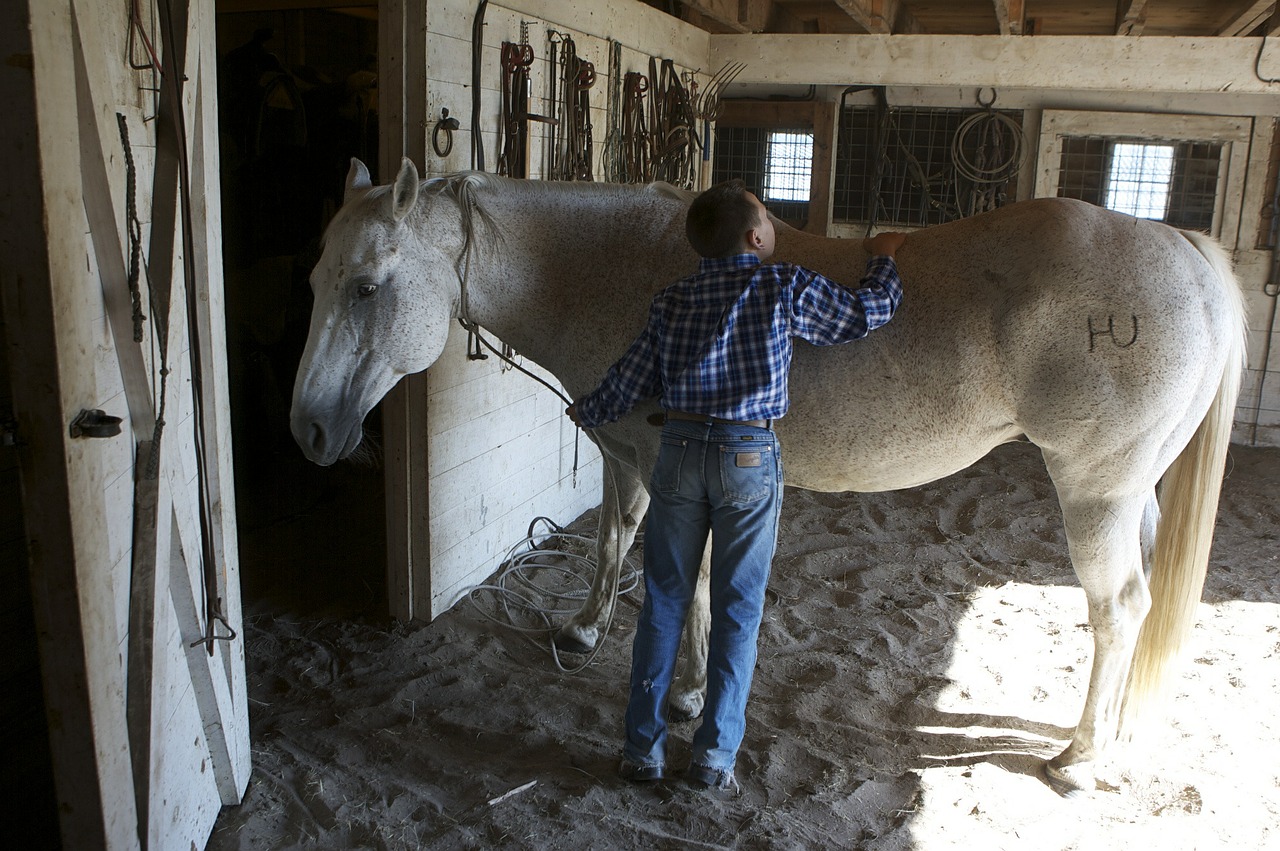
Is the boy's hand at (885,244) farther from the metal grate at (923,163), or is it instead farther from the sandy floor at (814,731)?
the metal grate at (923,163)

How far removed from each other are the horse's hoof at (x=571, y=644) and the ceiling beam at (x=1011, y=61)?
3.67m

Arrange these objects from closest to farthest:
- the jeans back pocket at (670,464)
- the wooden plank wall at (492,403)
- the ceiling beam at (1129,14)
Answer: the jeans back pocket at (670,464)
the wooden plank wall at (492,403)
the ceiling beam at (1129,14)

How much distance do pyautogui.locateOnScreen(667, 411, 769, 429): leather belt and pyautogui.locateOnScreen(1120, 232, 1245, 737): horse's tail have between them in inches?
52.2

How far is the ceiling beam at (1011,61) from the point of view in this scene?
16.1 ft

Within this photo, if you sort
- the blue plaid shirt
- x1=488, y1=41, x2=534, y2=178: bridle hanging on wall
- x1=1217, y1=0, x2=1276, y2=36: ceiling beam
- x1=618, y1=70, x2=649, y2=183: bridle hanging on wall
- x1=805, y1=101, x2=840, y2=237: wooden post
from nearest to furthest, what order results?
1. the blue plaid shirt
2. x1=488, y1=41, x2=534, y2=178: bridle hanging on wall
3. x1=618, y1=70, x2=649, y2=183: bridle hanging on wall
4. x1=1217, y1=0, x2=1276, y2=36: ceiling beam
5. x1=805, y1=101, x2=840, y2=237: wooden post

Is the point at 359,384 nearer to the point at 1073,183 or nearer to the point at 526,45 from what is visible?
the point at 526,45

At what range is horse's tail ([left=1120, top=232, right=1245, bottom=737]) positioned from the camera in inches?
103

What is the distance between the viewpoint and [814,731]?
2793 millimetres

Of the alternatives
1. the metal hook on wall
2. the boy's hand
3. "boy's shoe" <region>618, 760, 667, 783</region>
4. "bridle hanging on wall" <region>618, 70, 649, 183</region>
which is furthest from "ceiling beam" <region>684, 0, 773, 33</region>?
"boy's shoe" <region>618, 760, 667, 783</region>

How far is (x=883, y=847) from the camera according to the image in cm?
229

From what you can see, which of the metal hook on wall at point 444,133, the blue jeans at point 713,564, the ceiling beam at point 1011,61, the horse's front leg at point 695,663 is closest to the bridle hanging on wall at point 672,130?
the ceiling beam at point 1011,61

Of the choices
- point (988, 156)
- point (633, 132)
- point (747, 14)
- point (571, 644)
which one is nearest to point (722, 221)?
point (571, 644)

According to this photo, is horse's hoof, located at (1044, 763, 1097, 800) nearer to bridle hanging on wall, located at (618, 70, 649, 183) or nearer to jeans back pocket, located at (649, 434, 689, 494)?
jeans back pocket, located at (649, 434, 689, 494)

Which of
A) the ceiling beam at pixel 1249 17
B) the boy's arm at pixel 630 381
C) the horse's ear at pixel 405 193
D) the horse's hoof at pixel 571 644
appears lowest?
the horse's hoof at pixel 571 644
